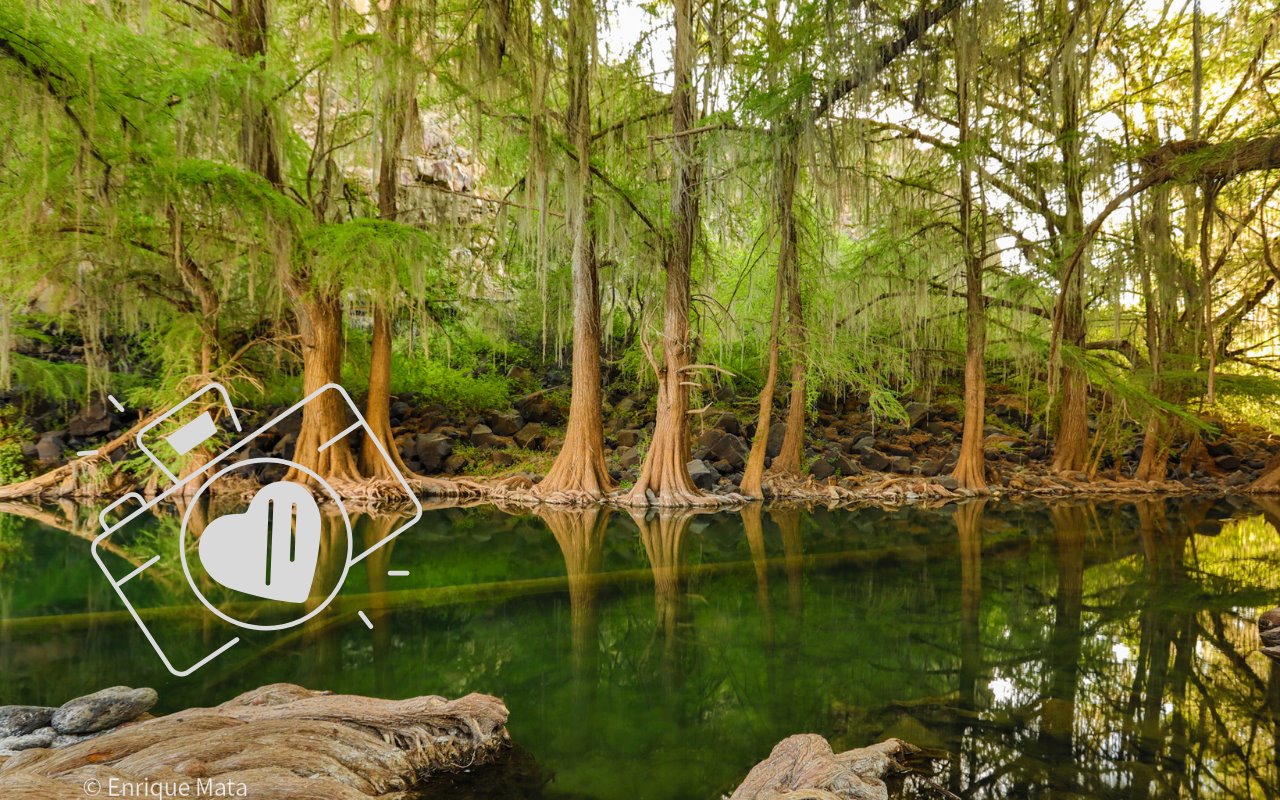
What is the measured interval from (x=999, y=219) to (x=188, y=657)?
13.6m

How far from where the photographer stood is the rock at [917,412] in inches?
707

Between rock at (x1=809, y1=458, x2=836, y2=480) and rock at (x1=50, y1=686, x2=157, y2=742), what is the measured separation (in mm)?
12197

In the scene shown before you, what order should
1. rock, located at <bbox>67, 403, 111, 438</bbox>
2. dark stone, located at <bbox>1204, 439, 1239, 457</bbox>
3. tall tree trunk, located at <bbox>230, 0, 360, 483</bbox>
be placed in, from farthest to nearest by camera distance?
dark stone, located at <bbox>1204, 439, 1239, 457</bbox>, rock, located at <bbox>67, 403, 111, 438</bbox>, tall tree trunk, located at <bbox>230, 0, 360, 483</bbox>

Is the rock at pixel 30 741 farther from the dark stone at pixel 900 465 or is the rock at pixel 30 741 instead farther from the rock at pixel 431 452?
the dark stone at pixel 900 465

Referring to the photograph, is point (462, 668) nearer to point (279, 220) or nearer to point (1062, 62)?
point (1062, 62)

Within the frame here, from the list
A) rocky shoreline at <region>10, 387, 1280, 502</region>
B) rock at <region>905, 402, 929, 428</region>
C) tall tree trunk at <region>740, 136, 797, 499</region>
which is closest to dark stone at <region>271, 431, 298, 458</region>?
rocky shoreline at <region>10, 387, 1280, 502</region>

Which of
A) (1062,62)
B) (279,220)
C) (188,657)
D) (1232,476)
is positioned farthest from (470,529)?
(1232,476)

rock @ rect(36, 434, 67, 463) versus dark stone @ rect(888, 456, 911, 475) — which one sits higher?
rock @ rect(36, 434, 67, 463)

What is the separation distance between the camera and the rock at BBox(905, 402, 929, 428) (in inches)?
707

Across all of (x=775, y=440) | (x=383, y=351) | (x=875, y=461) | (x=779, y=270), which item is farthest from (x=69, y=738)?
(x=875, y=461)

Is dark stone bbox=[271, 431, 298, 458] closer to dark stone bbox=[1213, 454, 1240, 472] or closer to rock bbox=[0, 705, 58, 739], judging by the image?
rock bbox=[0, 705, 58, 739]

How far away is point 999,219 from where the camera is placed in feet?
40.7

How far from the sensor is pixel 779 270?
1128 centimetres

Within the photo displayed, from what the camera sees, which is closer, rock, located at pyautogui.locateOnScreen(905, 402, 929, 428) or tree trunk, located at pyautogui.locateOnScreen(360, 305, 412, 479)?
tree trunk, located at pyautogui.locateOnScreen(360, 305, 412, 479)
